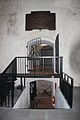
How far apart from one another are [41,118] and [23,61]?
7733mm

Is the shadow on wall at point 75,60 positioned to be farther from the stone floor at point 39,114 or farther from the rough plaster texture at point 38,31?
the stone floor at point 39,114

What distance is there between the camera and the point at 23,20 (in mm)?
12711

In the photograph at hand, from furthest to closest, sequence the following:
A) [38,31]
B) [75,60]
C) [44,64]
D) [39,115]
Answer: [38,31] → [75,60] → [44,64] → [39,115]

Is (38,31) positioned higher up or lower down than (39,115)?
higher up

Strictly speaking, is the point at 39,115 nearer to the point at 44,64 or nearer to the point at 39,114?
the point at 39,114

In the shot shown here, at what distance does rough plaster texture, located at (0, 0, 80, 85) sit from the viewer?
41.1 feet

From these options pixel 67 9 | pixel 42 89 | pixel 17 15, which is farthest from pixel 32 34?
pixel 42 89

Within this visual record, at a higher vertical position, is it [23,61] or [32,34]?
[32,34]

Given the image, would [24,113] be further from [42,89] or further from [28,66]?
[42,89]

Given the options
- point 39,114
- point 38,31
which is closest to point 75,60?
point 38,31

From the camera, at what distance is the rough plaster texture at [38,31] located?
41.1 ft

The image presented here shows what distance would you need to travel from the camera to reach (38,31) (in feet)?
41.7

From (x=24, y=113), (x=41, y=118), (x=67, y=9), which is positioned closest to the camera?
(x=41, y=118)

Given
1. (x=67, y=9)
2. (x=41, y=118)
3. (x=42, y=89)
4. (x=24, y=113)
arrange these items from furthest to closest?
1. (x=42, y=89)
2. (x=67, y=9)
3. (x=24, y=113)
4. (x=41, y=118)
